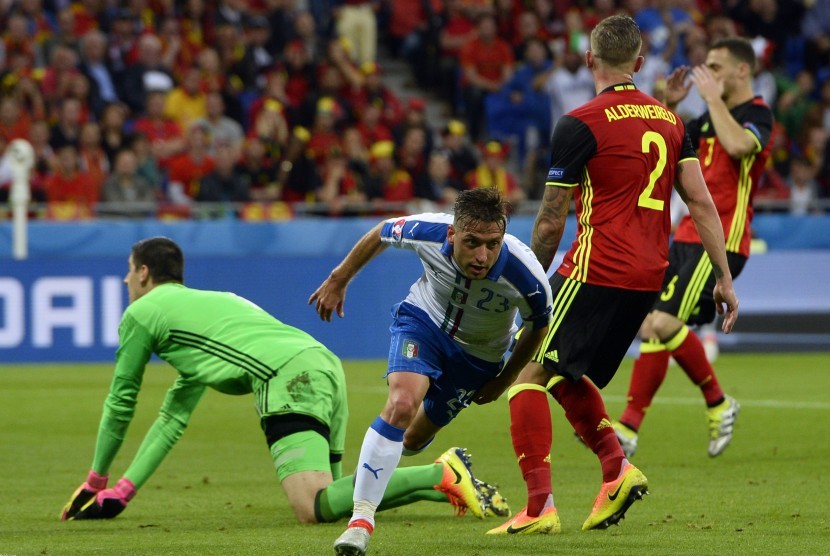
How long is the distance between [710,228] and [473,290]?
1.28 m

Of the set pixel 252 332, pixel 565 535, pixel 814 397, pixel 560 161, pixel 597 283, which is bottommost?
pixel 814 397

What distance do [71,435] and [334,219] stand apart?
6.31 meters

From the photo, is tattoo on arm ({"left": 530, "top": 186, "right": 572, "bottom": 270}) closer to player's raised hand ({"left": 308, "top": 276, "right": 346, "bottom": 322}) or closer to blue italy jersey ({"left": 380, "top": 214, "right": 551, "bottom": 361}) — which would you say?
blue italy jersey ({"left": 380, "top": 214, "right": 551, "bottom": 361})

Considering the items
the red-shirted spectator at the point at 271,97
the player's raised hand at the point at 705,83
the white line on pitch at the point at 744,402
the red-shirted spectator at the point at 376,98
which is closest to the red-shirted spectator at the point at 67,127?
the red-shirted spectator at the point at 271,97

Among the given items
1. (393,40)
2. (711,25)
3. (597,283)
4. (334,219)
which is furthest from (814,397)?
(393,40)

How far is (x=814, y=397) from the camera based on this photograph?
43.1 ft

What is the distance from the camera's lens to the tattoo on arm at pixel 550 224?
649 centimetres

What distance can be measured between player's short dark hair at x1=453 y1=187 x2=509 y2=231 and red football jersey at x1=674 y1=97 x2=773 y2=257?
3753 mm

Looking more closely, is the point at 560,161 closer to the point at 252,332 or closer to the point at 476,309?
the point at 476,309

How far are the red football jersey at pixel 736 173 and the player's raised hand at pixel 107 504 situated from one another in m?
3.99

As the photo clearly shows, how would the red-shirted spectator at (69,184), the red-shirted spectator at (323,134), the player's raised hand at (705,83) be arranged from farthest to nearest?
the red-shirted spectator at (323,134) < the red-shirted spectator at (69,184) < the player's raised hand at (705,83)

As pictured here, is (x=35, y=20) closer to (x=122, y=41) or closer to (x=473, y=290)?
(x=122, y=41)

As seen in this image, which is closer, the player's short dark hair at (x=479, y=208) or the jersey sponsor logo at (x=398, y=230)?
the player's short dark hair at (x=479, y=208)

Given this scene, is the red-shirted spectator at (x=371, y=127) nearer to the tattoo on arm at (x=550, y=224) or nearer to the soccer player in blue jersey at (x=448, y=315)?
the tattoo on arm at (x=550, y=224)
